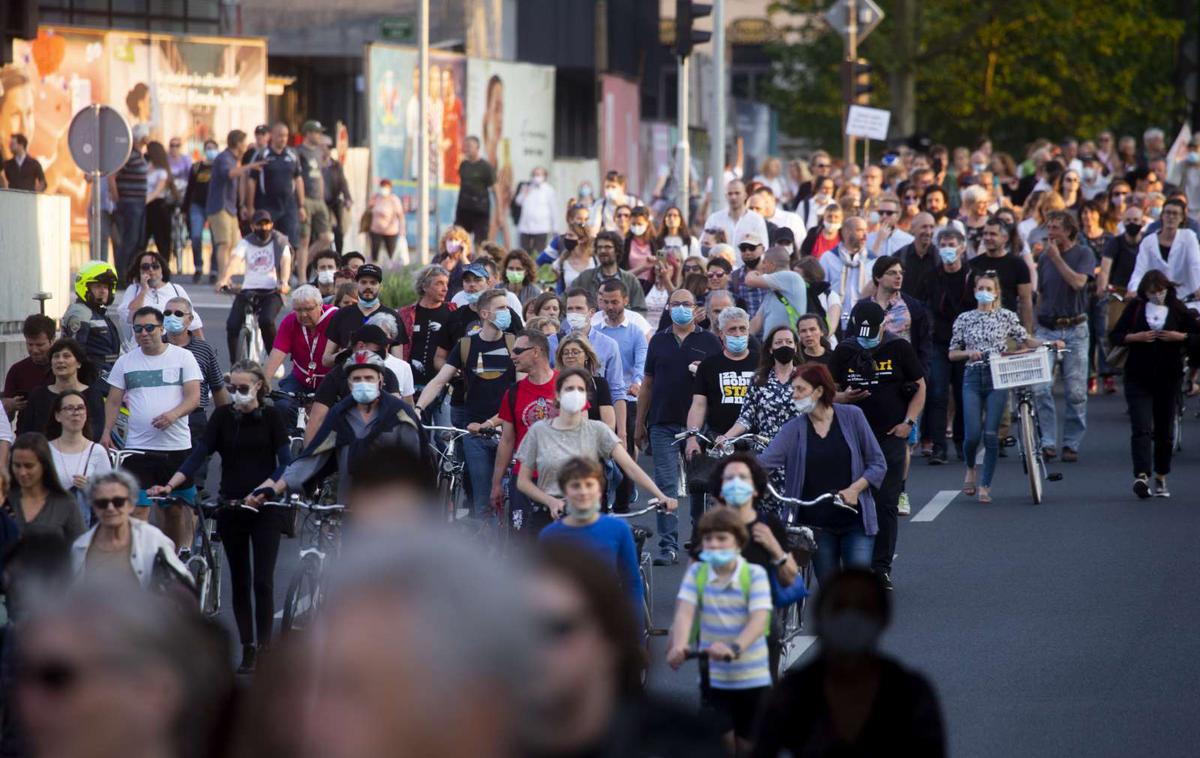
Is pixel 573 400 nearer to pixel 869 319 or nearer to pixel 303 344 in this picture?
pixel 869 319

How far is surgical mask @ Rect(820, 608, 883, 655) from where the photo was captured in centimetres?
520

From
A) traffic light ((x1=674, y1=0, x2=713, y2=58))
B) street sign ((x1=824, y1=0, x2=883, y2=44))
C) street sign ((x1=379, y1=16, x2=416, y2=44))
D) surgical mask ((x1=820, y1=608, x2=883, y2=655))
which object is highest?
street sign ((x1=379, y1=16, x2=416, y2=44))

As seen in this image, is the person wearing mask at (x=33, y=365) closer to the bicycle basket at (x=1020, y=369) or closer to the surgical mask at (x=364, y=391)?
the surgical mask at (x=364, y=391)

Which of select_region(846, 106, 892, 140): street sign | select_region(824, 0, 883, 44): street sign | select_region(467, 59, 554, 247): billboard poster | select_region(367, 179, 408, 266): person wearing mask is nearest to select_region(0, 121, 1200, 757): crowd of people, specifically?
select_region(367, 179, 408, 266): person wearing mask

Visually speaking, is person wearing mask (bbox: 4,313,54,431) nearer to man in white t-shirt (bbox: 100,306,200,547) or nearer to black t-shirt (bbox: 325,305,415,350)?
man in white t-shirt (bbox: 100,306,200,547)

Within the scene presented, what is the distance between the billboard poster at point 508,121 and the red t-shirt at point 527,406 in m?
20.9

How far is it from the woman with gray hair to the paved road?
7.14 ft

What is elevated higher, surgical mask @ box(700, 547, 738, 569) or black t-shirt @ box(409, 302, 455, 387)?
black t-shirt @ box(409, 302, 455, 387)

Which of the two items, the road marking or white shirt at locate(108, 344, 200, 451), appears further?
the road marking

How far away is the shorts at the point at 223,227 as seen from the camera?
2767 cm

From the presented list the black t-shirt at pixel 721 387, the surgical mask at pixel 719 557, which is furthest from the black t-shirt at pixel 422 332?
the surgical mask at pixel 719 557

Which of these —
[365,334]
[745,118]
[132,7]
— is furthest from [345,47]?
[365,334]

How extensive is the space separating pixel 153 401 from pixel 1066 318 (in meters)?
9.39

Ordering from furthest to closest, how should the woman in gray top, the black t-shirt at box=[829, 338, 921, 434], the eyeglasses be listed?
1. the black t-shirt at box=[829, 338, 921, 434]
2. the woman in gray top
3. the eyeglasses
